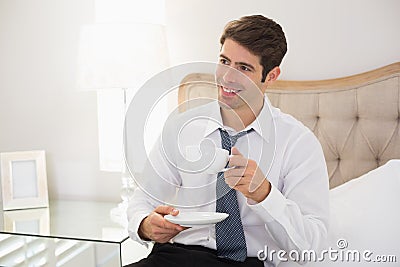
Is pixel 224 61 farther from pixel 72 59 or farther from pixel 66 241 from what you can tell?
pixel 72 59

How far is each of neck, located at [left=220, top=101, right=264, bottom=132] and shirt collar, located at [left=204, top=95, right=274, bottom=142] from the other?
1 cm

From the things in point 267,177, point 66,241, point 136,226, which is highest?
point 267,177

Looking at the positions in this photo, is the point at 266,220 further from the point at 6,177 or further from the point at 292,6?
the point at 6,177

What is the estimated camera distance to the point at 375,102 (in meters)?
1.72

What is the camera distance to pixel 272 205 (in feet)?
4.43

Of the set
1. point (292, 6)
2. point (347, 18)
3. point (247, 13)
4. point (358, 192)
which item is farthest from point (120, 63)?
point (358, 192)

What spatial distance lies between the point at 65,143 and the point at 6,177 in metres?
0.28

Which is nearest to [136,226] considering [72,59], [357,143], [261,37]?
[261,37]

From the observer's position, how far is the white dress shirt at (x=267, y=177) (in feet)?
4.63

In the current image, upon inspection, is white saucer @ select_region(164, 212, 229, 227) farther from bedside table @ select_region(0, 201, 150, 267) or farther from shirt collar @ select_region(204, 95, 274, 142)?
bedside table @ select_region(0, 201, 150, 267)

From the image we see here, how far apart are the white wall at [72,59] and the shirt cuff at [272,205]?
0.65 meters

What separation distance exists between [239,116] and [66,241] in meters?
0.81

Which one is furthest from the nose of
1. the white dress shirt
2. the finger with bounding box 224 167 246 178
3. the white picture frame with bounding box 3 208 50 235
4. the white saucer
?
the white picture frame with bounding box 3 208 50 235

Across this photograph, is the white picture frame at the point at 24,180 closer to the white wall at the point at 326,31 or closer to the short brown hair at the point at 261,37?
the white wall at the point at 326,31
